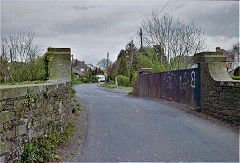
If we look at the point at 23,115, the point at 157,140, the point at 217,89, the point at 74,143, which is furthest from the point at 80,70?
the point at 23,115

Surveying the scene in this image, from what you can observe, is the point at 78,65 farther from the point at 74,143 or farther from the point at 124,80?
the point at 74,143

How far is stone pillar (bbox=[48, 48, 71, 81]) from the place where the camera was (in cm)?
852

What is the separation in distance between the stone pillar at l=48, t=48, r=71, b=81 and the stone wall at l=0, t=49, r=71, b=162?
3.13 metres

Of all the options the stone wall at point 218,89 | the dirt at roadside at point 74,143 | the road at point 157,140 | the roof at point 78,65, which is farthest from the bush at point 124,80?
the roof at point 78,65

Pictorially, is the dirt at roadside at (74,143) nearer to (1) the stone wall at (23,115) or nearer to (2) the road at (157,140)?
(2) the road at (157,140)

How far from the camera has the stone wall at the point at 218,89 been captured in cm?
680

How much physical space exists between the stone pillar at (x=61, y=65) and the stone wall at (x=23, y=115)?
10.3ft

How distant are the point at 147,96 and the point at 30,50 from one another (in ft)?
31.8

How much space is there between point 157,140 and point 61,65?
489 cm

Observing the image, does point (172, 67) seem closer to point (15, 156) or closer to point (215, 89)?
point (215, 89)

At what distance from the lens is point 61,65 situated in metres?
8.70

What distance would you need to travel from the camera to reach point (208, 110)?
817 cm

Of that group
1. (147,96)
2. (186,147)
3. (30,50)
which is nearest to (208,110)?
(186,147)

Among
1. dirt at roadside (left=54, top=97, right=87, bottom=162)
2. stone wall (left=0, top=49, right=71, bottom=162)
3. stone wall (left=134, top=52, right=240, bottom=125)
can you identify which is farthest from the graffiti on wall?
stone wall (left=0, top=49, right=71, bottom=162)
